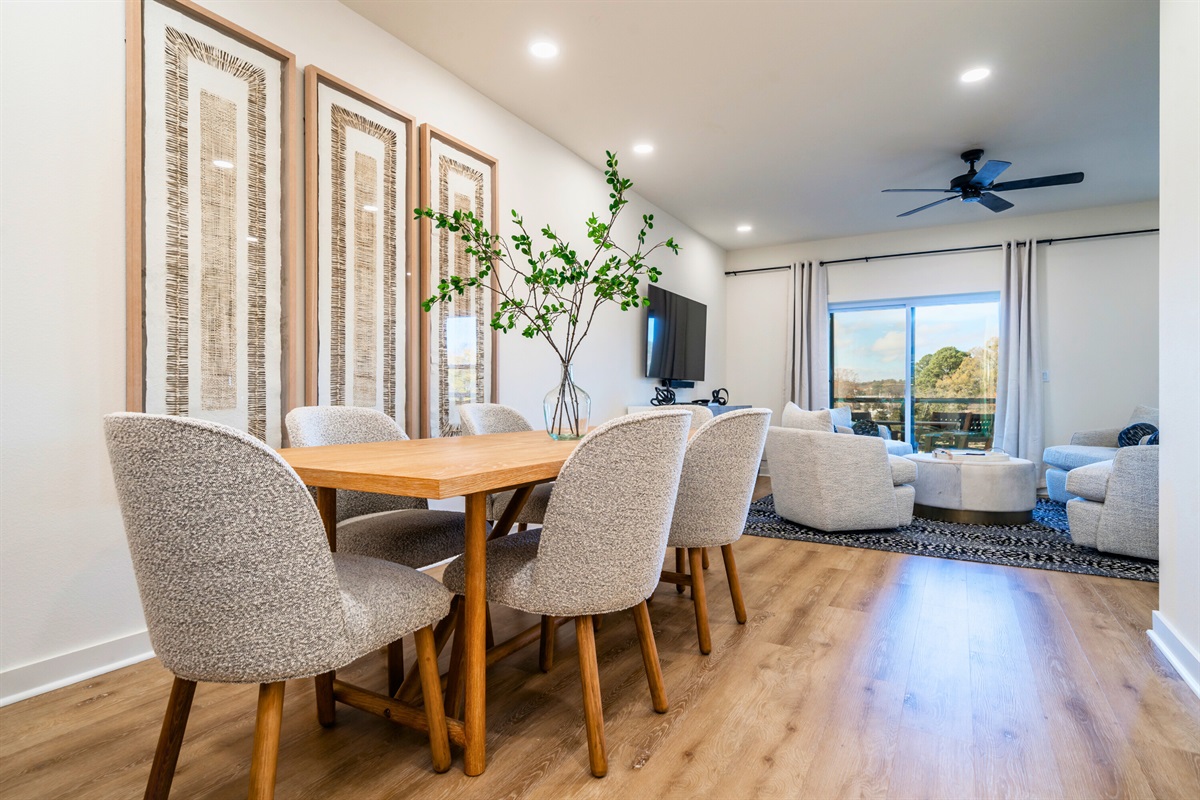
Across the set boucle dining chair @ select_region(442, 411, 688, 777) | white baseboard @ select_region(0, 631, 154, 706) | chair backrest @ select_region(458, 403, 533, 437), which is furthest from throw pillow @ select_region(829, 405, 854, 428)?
white baseboard @ select_region(0, 631, 154, 706)

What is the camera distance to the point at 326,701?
156cm

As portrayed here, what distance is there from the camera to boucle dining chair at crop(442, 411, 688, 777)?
1293 mm

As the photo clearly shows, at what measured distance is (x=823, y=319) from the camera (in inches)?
268

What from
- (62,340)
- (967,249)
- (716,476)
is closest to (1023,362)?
(967,249)

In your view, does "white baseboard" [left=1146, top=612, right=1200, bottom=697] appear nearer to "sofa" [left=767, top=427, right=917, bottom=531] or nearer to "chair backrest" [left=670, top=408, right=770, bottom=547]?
"chair backrest" [left=670, top=408, right=770, bottom=547]

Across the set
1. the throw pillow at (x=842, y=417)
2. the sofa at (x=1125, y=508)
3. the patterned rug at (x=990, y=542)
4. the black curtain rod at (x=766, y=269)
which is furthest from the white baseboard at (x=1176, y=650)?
the black curtain rod at (x=766, y=269)

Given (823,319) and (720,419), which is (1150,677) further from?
(823,319)

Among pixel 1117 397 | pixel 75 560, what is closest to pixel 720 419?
pixel 75 560

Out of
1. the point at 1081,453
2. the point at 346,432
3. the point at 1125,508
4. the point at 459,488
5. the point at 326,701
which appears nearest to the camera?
the point at 459,488

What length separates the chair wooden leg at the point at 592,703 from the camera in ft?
4.45

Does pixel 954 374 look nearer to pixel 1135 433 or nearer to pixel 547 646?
pixel 1135 433

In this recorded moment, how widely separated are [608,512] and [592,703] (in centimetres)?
45

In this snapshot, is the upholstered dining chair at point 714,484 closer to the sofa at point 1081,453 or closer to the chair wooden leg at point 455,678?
the chair wooden leg at point 455,678

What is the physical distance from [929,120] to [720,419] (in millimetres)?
3190
